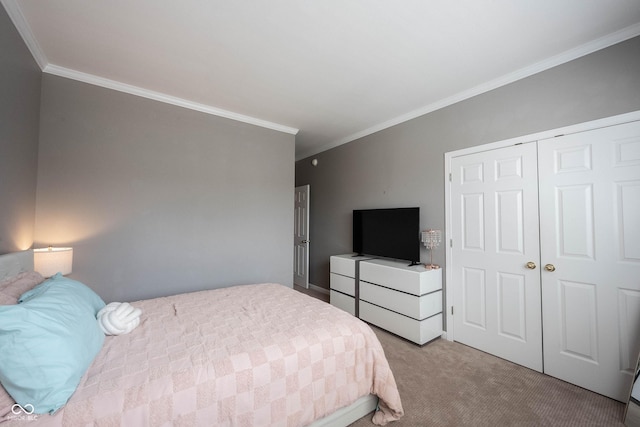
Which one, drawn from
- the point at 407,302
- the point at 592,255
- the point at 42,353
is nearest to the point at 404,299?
the point at 407,302

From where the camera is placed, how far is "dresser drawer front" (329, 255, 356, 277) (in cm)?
346

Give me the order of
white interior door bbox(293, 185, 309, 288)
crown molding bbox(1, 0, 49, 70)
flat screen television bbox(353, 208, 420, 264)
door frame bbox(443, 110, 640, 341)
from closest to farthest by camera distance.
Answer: crown molding bbox(1, 0, 49, 70), door frame bbox(443, 110, 640, 341), flat screen television bbox(353, 208, 420, 264), white interior door bbox(293, 185, 309, 288)

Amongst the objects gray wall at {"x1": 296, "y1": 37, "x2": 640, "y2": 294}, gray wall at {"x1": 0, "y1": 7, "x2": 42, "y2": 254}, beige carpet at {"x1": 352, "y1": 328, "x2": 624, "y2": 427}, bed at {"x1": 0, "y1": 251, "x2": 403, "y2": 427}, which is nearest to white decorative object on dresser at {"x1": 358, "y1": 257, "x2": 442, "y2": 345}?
beige carpet at {"x1": 352, "y1": 328, "x2": 624, "y2": 427}

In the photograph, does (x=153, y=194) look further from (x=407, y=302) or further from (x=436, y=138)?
(x=436, y=138)

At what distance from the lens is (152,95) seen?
2.76 m

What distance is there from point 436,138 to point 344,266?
197 cm

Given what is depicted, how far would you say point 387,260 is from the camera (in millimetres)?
3426

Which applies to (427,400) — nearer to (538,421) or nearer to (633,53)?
(538,421)

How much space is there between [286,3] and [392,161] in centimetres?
227

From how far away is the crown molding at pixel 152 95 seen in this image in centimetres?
238

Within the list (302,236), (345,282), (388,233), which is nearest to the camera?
(388,233)

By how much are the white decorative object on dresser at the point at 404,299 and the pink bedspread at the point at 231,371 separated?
1.18 m

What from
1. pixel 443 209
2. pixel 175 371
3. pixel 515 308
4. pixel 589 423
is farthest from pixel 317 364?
pixel 443 209

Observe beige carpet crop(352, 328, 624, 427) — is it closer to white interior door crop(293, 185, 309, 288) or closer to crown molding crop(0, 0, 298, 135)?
white interior door crop(293, 185, 309, 288)
